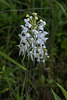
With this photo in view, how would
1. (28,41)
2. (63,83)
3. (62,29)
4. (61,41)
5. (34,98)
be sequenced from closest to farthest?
(28,41) → (34,98) → (63,83) → (61,41) → (62,29)

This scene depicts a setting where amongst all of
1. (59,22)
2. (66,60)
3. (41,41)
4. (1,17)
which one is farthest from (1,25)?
(41,41)

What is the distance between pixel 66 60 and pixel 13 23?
1.02 m

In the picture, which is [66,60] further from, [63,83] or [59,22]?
[59,22]

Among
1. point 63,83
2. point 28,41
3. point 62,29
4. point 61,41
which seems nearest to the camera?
point 28,41

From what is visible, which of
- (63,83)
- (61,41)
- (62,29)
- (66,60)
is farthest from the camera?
(62,29)

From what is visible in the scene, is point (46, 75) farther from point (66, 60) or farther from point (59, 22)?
point (59, 22)

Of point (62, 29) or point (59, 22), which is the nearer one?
point (59, 22)

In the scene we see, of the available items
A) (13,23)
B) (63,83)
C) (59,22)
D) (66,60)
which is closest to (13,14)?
(13,23)

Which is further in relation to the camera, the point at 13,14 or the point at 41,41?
the point at 13,14

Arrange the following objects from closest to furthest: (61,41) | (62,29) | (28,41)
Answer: (28,41)
(61,41)
(62,29)

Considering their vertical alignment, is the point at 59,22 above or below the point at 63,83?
above

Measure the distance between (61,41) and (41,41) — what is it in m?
1.41

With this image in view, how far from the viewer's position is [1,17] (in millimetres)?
2643

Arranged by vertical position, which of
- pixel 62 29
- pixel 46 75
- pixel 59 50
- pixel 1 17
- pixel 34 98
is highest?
pixel 1 17
